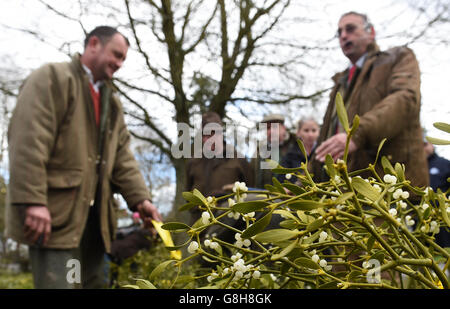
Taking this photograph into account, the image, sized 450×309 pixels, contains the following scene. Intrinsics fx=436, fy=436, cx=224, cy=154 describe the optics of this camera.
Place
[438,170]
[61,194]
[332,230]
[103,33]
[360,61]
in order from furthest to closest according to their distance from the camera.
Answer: [438,170] < [103,33] < [61,194] < [360,61] < [332,230]

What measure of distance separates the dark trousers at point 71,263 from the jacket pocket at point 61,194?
0.10 m

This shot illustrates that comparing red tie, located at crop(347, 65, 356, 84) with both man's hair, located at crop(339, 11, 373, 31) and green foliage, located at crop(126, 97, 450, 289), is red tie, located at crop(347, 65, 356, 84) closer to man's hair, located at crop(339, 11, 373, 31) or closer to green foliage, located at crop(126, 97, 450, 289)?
man's hair, located at crop(339, 11, 373, 31)

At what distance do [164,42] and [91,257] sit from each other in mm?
1101

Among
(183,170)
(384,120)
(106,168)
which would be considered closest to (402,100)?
(384,120)

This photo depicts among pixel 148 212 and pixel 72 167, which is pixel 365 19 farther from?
pixel 72 167

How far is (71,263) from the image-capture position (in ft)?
4.84

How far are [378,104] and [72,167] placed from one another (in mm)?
1039

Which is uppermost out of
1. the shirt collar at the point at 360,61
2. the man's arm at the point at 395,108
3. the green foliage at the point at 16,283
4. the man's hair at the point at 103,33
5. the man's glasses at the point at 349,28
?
the man's hair at the point at 103,33

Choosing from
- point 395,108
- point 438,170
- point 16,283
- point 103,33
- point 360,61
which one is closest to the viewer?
point 395,108

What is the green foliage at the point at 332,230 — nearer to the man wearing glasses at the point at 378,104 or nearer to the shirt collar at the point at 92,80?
the man wearing glasses at the point at 378,104

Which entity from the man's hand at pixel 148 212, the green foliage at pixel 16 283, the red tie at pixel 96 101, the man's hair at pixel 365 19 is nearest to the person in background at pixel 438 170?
the man's hair at pixel 365 19

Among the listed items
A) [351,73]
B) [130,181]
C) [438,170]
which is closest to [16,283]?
[130,181]

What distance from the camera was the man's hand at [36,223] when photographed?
4.51 feet
